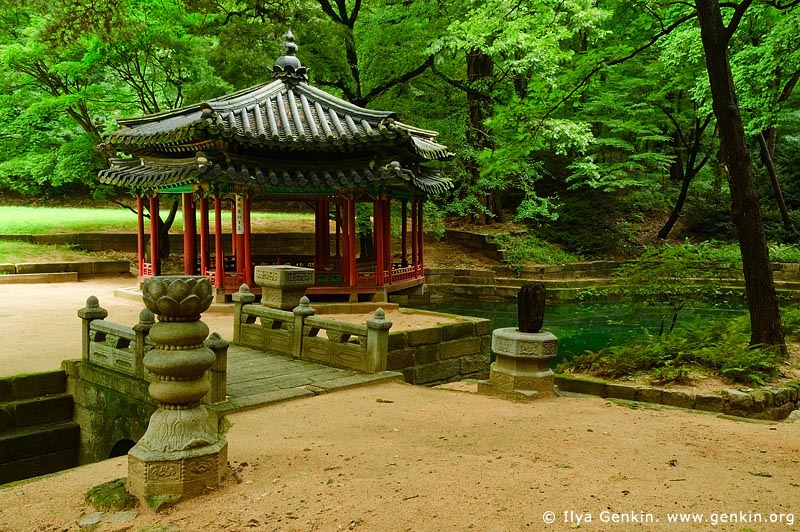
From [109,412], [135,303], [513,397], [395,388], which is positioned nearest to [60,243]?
[135,303]

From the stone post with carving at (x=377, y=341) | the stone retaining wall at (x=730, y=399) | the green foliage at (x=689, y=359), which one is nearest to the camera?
the stone retaining wall at (x=730, y=399)

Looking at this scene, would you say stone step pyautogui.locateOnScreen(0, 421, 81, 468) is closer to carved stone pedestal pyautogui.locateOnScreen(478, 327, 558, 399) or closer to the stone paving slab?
the stone paving slab

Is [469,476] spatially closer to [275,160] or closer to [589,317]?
[275,160]

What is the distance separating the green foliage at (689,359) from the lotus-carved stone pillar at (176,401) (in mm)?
6658

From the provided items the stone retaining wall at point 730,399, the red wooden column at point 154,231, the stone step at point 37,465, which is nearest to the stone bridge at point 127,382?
the stone step at point 37,465

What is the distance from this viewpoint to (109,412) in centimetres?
830

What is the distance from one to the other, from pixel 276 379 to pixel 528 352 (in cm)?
345

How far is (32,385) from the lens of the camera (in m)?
8.48

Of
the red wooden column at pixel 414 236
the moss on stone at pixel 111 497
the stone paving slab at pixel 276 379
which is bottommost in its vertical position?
the stone paving slab at pixel 276 379

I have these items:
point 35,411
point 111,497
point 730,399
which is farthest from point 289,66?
point 111,497

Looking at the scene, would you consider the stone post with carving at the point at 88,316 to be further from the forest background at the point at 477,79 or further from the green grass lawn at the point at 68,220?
the green grass lawn at the point at 68,220

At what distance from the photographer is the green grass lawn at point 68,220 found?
22.7 metres

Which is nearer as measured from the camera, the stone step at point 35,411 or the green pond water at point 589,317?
the stone step at point 35,411

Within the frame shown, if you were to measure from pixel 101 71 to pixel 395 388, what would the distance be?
1794 cm
